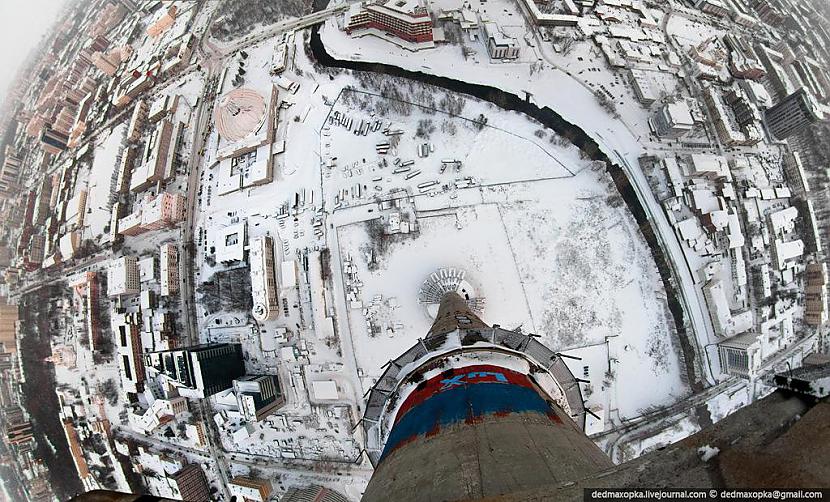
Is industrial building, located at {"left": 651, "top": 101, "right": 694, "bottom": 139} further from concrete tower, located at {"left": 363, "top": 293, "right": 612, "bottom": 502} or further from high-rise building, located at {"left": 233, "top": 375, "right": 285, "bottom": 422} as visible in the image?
high-rise building, located at {"left": 233, "top": 375, "right": 285, "bottom": 422}

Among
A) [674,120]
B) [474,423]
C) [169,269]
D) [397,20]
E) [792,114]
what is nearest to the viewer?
[474,423]

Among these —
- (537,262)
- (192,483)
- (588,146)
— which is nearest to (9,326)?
(192,483)

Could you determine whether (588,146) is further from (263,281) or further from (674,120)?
(263,281)

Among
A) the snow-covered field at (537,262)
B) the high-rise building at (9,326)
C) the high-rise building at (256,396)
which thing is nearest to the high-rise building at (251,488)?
the high-rise building at (256,396)

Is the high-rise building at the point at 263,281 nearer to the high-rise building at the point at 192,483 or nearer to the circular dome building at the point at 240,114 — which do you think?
the circular dome building at the point at 240,114

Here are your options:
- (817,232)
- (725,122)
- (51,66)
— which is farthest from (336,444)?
(51,66)

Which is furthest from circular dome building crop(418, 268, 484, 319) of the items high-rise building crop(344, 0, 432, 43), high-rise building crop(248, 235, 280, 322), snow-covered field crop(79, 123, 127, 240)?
snow-covered field crop(79, 123, 127, 240)

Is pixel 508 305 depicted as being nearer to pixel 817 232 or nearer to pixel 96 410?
pixel 817 232
